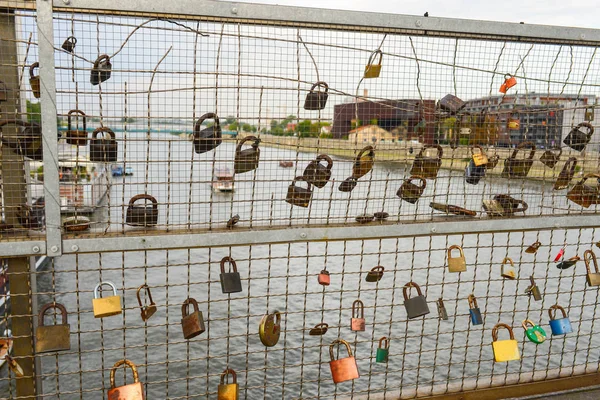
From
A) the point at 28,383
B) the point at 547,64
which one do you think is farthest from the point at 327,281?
the point at 547,64

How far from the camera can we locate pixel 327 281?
2971mm

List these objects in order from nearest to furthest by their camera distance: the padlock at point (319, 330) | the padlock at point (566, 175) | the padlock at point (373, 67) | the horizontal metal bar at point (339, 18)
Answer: the horizontal metal bar at point (339, 18)
the padlock at point (373, 67)
the padlock at point (319, 330)
the padlock at point (566, 175)

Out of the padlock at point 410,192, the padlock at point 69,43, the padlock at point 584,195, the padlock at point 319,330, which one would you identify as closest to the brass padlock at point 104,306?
the padlock at point 69,43

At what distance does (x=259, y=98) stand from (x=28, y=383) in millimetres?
1758

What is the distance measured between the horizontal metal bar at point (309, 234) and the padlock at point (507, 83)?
2.43 feet

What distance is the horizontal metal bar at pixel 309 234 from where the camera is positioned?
2.40m

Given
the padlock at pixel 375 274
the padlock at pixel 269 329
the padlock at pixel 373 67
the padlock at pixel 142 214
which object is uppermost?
the padlock at pixel 373 67

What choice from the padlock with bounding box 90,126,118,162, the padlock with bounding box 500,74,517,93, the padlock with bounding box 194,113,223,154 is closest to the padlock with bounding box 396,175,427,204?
the padlock with bounding box 500,74,517,93

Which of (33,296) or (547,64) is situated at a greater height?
(547,64)

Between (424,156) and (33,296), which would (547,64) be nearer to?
(424,156)

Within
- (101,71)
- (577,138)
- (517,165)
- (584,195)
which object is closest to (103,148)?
(101,71)

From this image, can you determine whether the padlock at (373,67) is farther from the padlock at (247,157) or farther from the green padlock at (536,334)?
the green padlock at (536,334)

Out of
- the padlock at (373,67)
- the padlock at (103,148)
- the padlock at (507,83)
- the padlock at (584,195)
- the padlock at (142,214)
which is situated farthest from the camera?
the padlock at (584,195)

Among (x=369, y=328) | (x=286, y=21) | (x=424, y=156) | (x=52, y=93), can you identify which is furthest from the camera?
(x=369, y=328)
